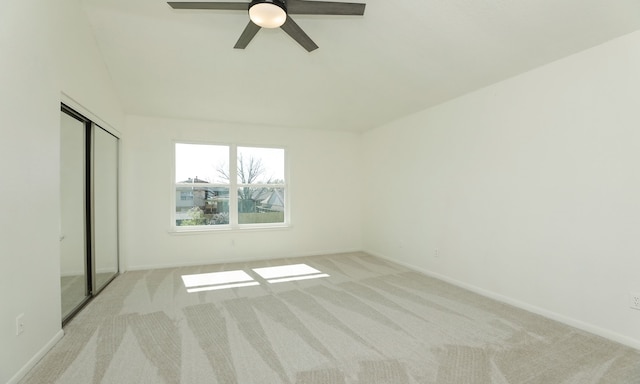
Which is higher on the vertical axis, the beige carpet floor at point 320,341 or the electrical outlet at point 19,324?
the electrical outlet at point 19,324

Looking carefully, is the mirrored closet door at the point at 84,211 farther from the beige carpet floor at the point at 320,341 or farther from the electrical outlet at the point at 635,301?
the electrical outlet at the point at 635,301

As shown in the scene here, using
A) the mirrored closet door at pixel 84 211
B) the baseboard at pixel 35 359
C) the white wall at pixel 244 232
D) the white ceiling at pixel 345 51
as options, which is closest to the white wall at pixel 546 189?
the white ceiling at pixel 345 51

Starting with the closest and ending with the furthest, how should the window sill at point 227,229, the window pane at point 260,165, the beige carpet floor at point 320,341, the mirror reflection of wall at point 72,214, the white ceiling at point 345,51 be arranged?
the beige carpet floor at point 320,341, the white ceiling at point 345,51, the mirror reflection of wall at point 72,214, the window sill at point 227,229, the window pane at point 260,165

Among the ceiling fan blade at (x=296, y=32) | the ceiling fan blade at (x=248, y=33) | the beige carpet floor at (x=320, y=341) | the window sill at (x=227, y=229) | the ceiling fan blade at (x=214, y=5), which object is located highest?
the ceiling fan blade at (x=214, y=5)

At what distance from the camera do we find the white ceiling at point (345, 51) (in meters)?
2.42

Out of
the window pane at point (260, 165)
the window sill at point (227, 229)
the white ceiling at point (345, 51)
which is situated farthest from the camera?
the window pane at point (260, 165)

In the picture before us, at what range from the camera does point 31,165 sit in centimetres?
197

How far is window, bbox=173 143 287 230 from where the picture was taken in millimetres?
4867

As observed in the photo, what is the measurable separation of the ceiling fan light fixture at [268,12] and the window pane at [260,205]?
11.4ft

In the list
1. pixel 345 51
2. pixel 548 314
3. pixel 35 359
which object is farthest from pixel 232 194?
pixel 548 314

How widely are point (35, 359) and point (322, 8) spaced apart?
3.16 meters

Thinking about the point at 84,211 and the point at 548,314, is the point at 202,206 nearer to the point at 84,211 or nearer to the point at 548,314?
the point at 84,211

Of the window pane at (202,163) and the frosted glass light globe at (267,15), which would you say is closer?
the frosted glass light globe at (267,15)

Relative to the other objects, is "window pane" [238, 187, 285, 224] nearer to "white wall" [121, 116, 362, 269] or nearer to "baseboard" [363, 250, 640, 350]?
"white wall" [121, 116, 362, 269]
